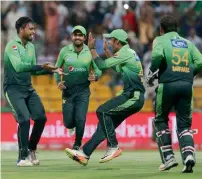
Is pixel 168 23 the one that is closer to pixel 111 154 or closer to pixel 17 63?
pixel 111 154

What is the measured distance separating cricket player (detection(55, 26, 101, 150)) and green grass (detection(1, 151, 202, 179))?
3.08 feet

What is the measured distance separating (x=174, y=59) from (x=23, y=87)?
11.0 ft

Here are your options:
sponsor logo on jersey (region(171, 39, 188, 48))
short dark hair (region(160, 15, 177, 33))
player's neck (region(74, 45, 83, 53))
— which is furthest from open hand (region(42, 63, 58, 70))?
sponsor logo on jersey (region(171, 39, 188, 48))

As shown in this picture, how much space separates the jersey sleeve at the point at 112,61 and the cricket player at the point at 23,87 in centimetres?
116

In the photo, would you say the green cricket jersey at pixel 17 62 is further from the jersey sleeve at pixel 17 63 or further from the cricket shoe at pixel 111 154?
the cricket shoe at pixel 111 154

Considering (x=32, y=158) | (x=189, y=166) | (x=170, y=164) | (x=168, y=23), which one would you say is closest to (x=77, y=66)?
(x=32, y=158)

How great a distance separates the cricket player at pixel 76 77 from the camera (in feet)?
52.7

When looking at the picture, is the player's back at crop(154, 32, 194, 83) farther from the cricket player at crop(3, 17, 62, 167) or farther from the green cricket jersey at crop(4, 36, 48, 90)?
the green cricket jersey at crop(4, 36, 48, 90)

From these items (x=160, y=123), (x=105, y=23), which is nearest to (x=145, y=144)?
(x=105, y=23)

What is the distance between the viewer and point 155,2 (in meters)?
25.8

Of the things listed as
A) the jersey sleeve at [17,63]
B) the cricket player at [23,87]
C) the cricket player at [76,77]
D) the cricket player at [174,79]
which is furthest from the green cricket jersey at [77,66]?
the cricket player at [174,79]

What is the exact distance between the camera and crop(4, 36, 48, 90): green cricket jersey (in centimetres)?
1496

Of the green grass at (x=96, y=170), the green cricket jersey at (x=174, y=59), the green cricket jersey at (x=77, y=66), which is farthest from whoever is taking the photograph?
the green cricket jersey at (x=77, y=66)

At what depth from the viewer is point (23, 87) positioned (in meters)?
15.4
